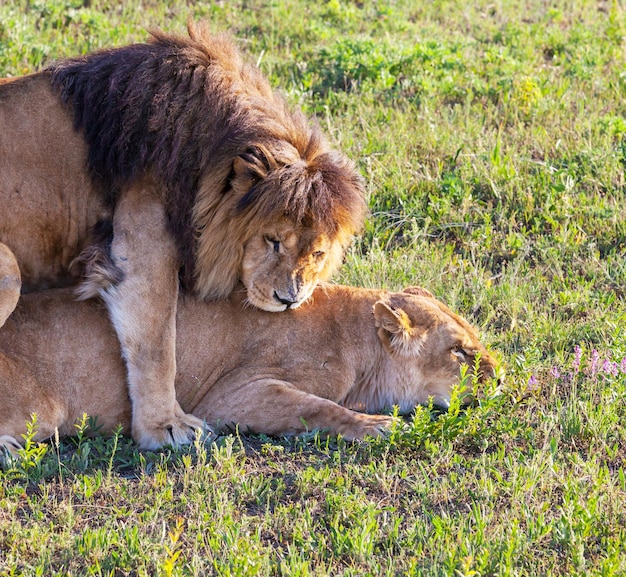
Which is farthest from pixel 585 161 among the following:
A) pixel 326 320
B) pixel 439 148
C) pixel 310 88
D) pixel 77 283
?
pixel 77 283

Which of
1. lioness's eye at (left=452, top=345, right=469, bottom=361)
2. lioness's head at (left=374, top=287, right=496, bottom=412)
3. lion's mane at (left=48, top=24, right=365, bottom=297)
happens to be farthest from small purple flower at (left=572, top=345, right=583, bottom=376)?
lion's mane at (left=48, top=24, right=365, bottom=297)

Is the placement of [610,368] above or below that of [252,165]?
below

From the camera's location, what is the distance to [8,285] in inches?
197

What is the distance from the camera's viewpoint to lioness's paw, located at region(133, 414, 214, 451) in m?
5.14

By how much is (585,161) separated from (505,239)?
1098mm

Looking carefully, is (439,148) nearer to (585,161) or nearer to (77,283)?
(585,161)

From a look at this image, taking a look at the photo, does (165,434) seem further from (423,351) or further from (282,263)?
(423,351)

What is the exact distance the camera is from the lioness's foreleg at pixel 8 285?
4996mm

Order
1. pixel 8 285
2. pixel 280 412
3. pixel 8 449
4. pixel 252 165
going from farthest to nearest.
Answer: pixel 280 412, pixel 252 165, pixel 8 285, pixel 8 449

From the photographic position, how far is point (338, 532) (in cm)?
432

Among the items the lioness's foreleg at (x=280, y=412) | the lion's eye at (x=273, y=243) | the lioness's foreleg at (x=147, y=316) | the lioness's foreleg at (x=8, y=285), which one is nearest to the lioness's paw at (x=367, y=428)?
the lioness's foreleg at (x=280, y=412)

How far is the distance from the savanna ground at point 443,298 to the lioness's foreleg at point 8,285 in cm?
68

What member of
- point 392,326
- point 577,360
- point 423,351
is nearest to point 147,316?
point 392,326

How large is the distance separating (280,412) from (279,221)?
94 centimetres
